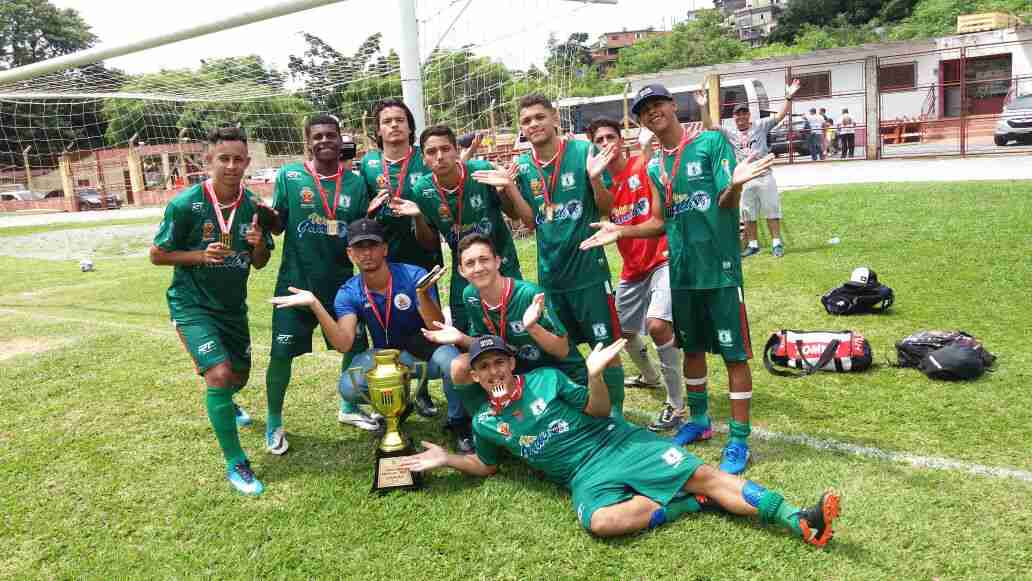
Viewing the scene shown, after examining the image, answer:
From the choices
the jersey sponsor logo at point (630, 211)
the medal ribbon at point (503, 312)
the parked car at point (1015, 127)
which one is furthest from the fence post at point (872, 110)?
the medal ribbon at point (503, 312)

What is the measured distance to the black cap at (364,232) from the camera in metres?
4.79

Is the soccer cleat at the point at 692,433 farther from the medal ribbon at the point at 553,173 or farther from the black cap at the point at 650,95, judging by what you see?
the black cap at the point at 650,95

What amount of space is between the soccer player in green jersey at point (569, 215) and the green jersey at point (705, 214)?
20.6 inches

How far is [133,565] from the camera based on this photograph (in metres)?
3.85

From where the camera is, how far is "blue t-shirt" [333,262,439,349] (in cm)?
500

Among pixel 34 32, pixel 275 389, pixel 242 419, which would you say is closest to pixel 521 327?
pixel 275 389

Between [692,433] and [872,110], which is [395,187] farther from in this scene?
[872,110]

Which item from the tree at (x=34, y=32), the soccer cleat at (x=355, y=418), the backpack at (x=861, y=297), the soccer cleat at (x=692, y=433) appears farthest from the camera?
the tree at (x=34, y=32)

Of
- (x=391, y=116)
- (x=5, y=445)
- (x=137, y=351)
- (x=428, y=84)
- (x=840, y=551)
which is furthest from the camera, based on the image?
(x=428, y=84)

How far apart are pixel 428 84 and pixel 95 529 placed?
7.03m

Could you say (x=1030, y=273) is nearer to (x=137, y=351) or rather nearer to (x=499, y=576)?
(x=499, y=576)

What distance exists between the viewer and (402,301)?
509 cm

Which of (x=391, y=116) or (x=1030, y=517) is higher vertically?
(x=391, y=116)

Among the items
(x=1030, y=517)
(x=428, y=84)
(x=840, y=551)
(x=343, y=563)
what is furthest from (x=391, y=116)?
(x=428, y=84)
